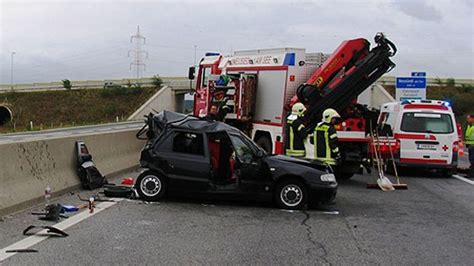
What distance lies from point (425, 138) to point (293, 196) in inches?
277

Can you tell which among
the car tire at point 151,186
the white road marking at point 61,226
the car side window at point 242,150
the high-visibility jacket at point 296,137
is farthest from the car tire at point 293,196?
the white road marking at point 61,226

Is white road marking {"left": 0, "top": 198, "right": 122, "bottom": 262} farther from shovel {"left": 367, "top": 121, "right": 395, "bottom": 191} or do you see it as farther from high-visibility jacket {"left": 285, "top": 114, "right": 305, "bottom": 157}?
shovel {"left": 367, "top": 121, "right": 395, "bottom": 191}

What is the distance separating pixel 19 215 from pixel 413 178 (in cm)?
1054

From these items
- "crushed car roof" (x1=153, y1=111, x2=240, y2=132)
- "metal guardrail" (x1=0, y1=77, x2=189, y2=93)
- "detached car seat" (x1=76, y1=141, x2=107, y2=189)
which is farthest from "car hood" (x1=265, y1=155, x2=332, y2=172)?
"metal guardrail" (x1=0, y1=77, x2=189, y2=93)

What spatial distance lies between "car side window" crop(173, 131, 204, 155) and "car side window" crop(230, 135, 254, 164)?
0.57 m

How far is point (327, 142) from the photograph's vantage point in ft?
36.3

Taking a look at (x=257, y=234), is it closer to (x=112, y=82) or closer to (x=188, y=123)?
(x=188, y=123)

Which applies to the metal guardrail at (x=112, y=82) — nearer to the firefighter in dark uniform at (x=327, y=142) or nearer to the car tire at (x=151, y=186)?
the firefighter in dark uniform at (x=327, y=142)

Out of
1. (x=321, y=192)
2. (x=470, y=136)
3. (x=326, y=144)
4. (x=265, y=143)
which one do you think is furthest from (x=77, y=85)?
(x=321, y=192)

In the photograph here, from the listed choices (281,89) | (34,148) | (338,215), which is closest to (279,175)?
(338,215)

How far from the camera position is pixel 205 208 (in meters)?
9.34

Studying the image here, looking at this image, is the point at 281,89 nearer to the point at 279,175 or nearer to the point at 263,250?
the point at 279,175

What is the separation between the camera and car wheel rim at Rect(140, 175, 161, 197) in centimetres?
969

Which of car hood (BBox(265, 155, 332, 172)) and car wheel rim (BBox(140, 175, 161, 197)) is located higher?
car hood (BBox(265, 155, 332, 172))
